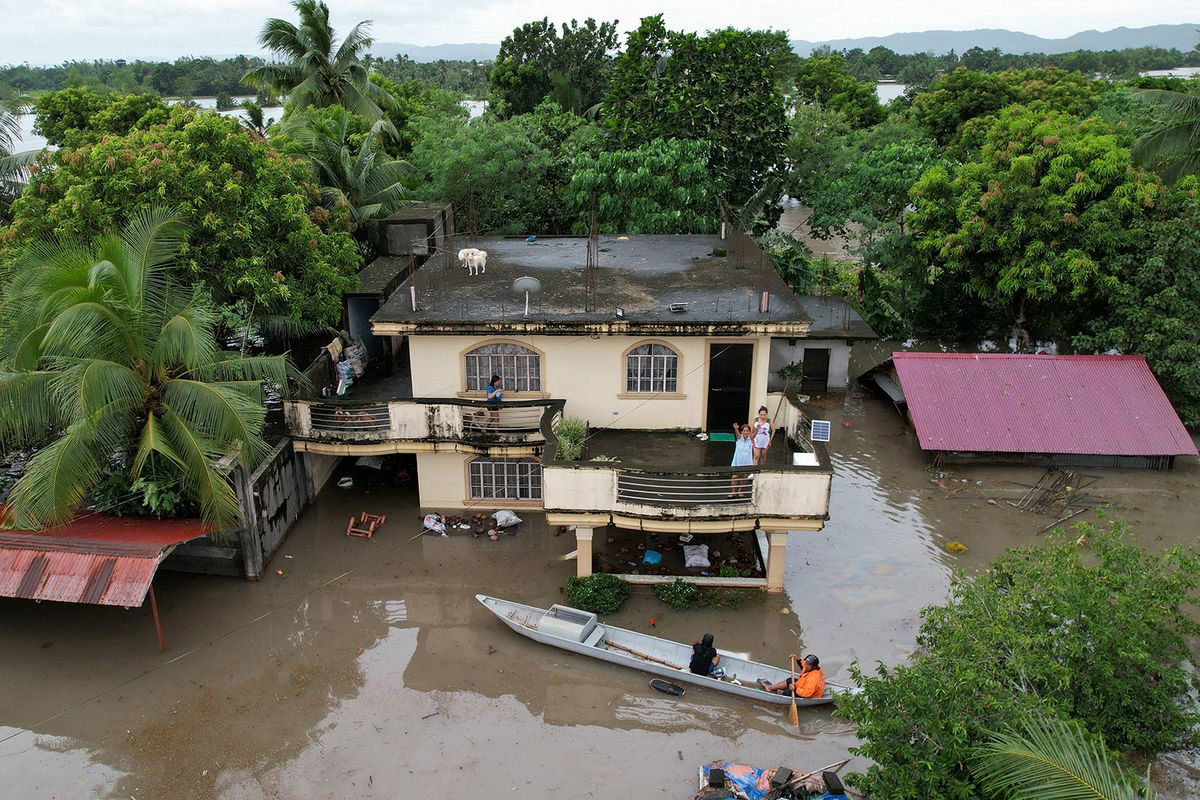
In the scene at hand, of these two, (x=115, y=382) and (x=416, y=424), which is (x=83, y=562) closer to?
(x=115, y=382)

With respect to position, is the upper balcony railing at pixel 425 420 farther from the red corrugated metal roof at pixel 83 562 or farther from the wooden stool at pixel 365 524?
the red corrugated metal roof at pixel 83 562

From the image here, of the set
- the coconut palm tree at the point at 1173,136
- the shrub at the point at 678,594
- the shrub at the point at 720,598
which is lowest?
the shrub at the point at 720,598

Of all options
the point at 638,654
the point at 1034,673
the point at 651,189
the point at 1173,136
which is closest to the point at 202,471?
the point at 638,654

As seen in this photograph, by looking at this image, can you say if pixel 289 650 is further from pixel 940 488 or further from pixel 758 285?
pixel 940 488

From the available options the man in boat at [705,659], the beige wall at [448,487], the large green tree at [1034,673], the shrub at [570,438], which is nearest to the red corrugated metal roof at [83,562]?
the beige wall at [448,487]

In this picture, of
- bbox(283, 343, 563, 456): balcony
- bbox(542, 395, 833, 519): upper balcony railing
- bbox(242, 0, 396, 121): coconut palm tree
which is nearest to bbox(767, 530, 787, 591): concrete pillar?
bbox(542, 395, 833, 519): upper balcony railing

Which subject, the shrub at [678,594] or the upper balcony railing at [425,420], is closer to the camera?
the shrub at [678,594]

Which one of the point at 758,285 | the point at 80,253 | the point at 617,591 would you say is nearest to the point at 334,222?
the point at 80,253

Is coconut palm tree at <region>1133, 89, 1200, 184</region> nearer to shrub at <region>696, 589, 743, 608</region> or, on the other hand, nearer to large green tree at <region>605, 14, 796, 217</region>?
large green tree at <region>605, 14, 796, 217</region>
